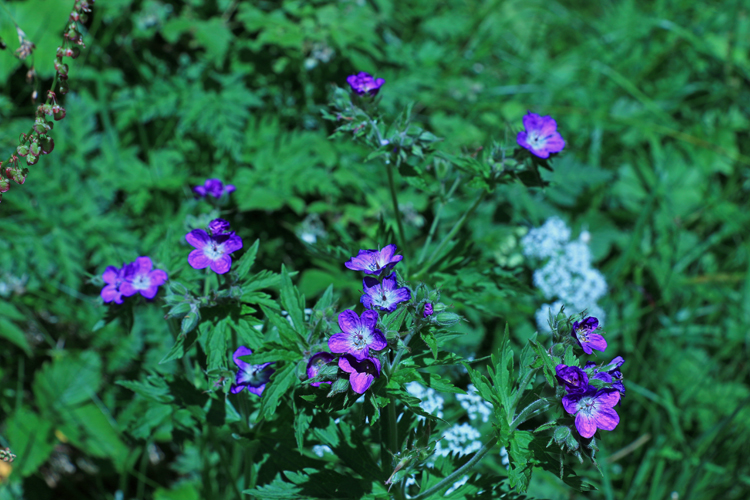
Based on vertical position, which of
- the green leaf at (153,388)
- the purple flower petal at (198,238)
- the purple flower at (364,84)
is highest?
the purple flower at (364,84)

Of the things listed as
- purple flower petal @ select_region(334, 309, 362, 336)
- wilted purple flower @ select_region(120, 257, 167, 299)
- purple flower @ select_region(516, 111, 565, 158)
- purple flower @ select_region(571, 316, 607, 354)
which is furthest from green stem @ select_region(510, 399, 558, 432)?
wilted purple flower @ select_region(120, 257, 167, 299)

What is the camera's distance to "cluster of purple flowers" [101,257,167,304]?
2184mm

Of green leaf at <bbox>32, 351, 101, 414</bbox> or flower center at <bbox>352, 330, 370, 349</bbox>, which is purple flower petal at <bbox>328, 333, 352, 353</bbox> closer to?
flower center at <bbox>352, 330, 370, 349</bbox>

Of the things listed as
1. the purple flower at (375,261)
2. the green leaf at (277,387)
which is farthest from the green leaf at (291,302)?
the purple flower at (375,261)

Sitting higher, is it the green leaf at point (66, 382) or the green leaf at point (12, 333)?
Result: the green leaf at point (12, 333)

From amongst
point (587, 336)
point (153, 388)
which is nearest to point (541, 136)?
point (587, 336)

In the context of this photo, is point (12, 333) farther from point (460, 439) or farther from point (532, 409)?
point (532, 409)

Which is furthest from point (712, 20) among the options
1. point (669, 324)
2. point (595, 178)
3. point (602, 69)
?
point (669, 324)

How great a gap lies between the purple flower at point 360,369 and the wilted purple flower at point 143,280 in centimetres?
92

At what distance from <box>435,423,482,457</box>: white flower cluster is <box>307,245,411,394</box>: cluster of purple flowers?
970 mm

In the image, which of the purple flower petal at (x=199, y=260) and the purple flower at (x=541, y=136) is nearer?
the purple flower petal at (x=199, y=260)

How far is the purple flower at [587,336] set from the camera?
1796mm

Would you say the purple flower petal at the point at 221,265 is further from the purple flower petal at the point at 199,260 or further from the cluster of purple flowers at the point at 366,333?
the cluster of purple flowers at the point at 366,333

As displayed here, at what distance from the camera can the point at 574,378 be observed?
163 cm
